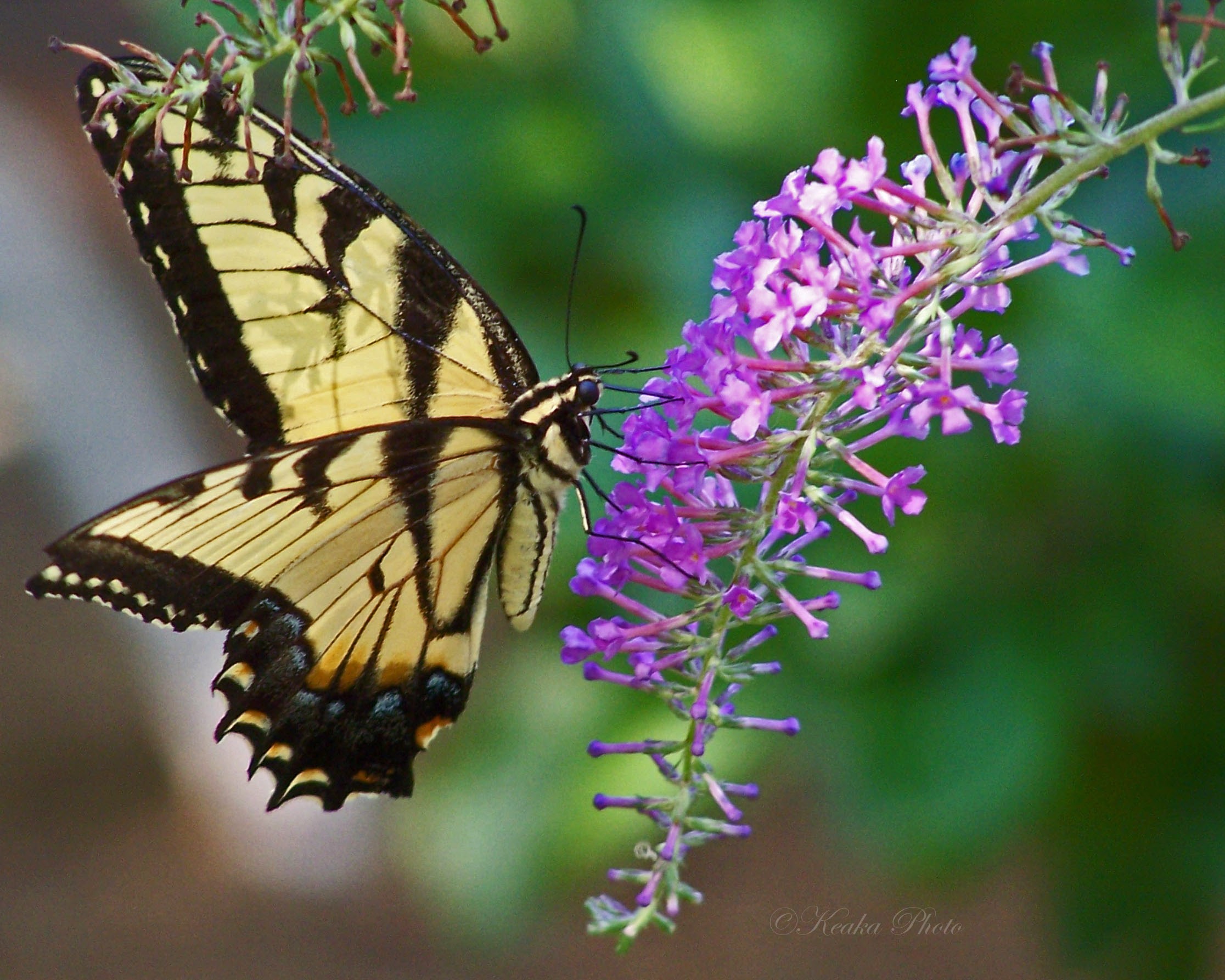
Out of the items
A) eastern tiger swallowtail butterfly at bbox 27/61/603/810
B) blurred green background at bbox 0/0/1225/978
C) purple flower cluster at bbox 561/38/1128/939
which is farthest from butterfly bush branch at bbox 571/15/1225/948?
blurred green background at bbox 0/0/1225/978

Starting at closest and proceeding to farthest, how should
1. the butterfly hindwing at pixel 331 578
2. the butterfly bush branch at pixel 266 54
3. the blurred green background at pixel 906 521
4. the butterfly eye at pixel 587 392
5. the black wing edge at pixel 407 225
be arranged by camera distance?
the butterfly bush branch at pixel 266 54 < the black wing edge at pixel 407 225 < the butterfly hindwing at pixel 331 578 < the butterfly eye at pixel 587 392 < the blurred green background at pixel 906 521

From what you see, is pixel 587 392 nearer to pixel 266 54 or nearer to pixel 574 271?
pixel 574 271

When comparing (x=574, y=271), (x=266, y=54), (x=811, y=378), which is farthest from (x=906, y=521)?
(x=266, y=54)

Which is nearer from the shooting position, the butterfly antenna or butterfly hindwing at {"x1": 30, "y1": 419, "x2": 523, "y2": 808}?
butterfly hindwing at {"x1": 30, "y1": 419, "x2": 523, "y2": 808}

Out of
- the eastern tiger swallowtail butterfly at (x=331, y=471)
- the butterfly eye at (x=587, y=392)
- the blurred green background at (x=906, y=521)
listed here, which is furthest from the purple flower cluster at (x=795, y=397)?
the blurred green background at (x=906, y=521)

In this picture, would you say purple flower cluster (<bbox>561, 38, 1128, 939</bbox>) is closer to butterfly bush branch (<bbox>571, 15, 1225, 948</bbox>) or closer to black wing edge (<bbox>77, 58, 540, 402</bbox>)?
butterfly bush branch (<bbox>571, 15, 1225, 948</bbox>)

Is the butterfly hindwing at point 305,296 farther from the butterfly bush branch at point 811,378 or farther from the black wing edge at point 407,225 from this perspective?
the butterfly bush branch at point 811,378
